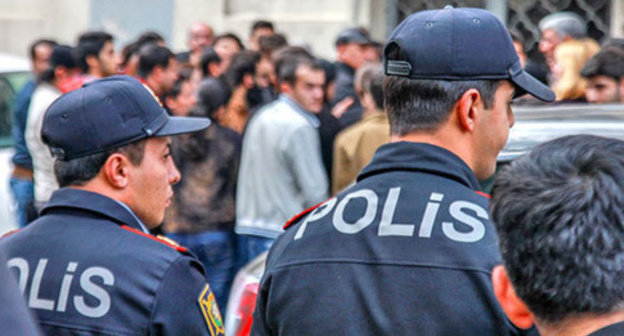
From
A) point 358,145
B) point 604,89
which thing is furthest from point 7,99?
point 604,89

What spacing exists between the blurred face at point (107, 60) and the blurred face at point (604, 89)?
4180mm

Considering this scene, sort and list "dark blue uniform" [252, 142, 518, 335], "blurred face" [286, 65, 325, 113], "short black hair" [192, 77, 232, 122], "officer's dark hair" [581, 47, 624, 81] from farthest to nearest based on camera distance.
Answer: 1. "blurred face" [286, 65, 325, 113]
2. "short black hair" [192, 77, 232, 122]
3. "officer's dark hair" [581, 47, 624, 81]
4. "dark blue uniform" [252, 142, 518, 335]

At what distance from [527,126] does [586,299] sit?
7.28 ft

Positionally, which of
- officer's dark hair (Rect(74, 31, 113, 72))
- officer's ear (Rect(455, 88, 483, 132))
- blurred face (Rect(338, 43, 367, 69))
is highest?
officer's ear (Rect(455, 88, 483, 132))

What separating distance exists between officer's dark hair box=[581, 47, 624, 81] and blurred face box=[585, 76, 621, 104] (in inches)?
1.0

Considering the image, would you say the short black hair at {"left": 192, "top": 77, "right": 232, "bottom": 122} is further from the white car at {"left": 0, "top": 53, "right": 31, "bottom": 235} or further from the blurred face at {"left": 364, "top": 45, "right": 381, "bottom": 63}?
the blurred face at {"left": 364, "top": 45, "right": 381, "bottom": 63}

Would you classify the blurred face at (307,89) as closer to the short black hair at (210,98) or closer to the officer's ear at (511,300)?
the short black hair at (210,98)

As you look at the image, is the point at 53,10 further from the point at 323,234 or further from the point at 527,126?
the point at 323,234

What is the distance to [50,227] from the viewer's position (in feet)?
9.59

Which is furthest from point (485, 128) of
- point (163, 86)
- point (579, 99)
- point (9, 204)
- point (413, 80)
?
point (9, 204)

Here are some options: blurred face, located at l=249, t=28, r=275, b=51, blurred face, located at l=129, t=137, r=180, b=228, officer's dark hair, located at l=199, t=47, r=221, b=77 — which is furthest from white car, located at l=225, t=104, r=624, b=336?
blurred face, located at l=249, t=28, r=275, b=51

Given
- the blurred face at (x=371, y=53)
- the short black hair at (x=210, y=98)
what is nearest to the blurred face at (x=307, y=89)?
the short black hair at (x=210, y=98)

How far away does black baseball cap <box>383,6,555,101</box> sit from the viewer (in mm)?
2525

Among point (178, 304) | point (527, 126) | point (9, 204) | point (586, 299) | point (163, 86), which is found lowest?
point (9, 204)
